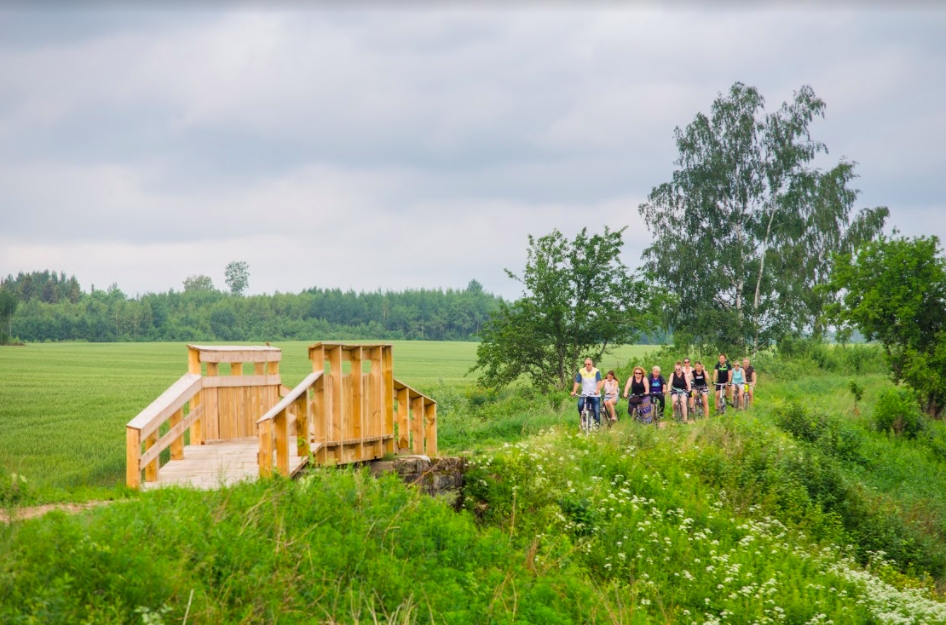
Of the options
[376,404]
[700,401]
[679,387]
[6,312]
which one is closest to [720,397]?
[700,401]

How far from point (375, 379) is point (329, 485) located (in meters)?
2.67

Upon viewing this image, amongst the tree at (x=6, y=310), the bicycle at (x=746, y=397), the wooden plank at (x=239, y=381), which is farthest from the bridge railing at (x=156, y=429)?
the tree at (x=6, y=310)

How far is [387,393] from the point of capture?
13500 mm

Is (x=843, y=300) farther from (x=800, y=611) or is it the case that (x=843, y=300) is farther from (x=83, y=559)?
(x=83, y=559)

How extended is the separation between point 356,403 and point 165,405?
2.41 m

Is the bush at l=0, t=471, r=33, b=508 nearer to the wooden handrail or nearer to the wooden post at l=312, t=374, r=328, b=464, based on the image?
the wooden handrail

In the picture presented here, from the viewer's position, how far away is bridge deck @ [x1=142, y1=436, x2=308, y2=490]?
10812 mm

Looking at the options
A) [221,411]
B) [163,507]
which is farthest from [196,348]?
[163,507]

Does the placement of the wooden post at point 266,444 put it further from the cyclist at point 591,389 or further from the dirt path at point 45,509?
the cyclist at point 591,389

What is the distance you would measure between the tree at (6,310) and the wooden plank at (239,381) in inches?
1194

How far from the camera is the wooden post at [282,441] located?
35.7ft

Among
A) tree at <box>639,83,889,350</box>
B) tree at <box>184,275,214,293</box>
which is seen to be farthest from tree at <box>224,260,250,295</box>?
tree at <box>639,83,889,350</box>

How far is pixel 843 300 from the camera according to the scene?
123ft

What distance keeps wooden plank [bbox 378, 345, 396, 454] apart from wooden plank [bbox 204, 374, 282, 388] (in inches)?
96.8
